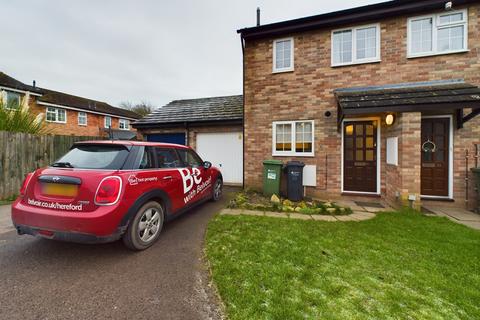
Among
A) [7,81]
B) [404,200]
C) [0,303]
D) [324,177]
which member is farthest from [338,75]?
[7,81]

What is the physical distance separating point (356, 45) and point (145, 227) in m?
7.59

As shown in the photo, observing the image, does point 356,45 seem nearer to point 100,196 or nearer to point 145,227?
point 145,227

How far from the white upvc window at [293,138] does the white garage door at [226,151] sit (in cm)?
189

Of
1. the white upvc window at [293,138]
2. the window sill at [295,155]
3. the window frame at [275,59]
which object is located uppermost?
the window frame at [275,59]

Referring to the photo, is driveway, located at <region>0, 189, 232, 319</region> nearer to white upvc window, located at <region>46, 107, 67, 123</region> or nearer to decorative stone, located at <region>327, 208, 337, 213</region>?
decorative stone, located at <region>327, 208, 337, 213</region>

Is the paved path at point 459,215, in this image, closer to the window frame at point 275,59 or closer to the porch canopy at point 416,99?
the porch canopy at point 416,99

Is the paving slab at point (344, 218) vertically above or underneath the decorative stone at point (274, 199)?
underneath

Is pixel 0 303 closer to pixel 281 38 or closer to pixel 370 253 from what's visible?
pixel 370 253

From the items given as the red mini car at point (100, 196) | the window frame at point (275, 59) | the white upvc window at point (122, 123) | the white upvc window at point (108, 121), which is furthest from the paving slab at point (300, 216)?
the white upvc window at point (122, 123)

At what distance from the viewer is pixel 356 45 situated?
6320 mm

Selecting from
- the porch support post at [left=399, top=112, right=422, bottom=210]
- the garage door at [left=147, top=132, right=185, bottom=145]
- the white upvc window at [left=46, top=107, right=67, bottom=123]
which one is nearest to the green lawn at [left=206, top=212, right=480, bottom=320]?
the porch support post at [left=399, top=112, right=422, bottom=210]

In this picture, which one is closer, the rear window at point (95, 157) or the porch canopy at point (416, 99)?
the rear window at point (95, 157)

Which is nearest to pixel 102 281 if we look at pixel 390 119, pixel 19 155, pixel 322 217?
pixel 322 217

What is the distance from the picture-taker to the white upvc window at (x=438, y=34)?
558 cm
